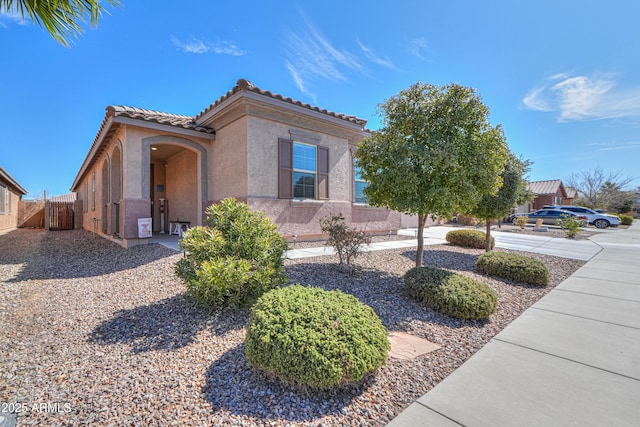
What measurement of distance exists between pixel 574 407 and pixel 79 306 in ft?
20.1

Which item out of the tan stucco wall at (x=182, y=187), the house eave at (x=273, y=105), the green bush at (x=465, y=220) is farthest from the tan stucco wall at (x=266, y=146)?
the green bush at (x=465, y=220)

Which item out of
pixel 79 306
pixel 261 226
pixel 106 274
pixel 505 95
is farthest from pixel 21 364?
pixel 505 95

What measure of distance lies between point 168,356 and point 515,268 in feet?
21.7

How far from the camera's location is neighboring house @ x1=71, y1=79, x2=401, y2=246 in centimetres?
822

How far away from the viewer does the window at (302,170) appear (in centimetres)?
885

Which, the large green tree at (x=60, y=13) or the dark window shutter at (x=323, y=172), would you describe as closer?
the large green tree at (x=60, y=13)

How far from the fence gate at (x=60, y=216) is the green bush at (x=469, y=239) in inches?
954

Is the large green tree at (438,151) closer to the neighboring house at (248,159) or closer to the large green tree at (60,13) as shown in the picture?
the neighboring house at (248,159)

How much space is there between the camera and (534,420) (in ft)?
6.61

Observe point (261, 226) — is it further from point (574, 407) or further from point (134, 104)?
point (134, 104)

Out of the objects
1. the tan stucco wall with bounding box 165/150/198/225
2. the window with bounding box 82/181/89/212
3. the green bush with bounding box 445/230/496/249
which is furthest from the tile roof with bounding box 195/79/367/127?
the window with bounding box 82/181/89/212

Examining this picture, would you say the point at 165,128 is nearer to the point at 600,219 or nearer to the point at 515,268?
the point at 515,268

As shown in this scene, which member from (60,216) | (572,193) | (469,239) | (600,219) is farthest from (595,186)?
(60,216)

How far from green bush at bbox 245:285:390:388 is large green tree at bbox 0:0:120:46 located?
4.72 m
